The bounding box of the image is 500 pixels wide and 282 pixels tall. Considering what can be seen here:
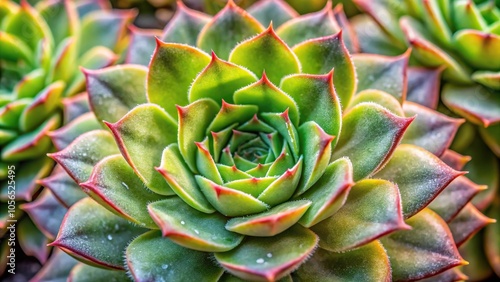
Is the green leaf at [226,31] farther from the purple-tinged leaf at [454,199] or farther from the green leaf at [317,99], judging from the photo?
the purple-tinged leaf at [454,199]

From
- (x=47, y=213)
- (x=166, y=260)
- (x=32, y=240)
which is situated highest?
(x=166, y=260)

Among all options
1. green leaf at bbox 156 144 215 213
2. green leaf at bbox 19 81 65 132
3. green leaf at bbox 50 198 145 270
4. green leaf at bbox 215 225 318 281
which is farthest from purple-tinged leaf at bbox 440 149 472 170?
green leaf at bbox 19 81 65 132

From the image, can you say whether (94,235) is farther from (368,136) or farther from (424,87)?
(424,87)

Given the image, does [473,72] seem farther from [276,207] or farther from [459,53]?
[276,207]

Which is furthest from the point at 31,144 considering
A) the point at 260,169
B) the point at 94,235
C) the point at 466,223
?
the point at 466,223

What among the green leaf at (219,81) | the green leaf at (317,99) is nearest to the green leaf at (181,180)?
the green leaf at (219,81)

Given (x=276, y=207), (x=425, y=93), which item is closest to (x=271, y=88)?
(x=276, y=207)
